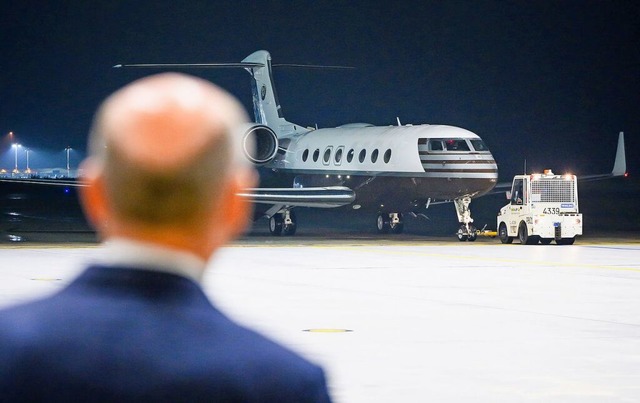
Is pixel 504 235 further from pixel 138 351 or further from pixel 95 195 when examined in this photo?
pixel 138 351

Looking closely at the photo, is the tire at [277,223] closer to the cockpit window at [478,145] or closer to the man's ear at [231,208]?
the cockpit window at [478,145]

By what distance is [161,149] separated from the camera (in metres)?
1.82

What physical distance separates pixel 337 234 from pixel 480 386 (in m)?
29.2

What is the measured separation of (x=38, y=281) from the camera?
17844 mm

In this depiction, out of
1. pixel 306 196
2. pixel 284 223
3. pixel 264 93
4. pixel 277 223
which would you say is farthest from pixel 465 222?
pixel 264 93

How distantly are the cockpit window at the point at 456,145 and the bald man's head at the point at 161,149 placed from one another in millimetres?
31097

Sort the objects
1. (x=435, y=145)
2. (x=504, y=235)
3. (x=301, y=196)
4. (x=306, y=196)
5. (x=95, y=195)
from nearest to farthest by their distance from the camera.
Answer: (x=95, y=195), (x=504, y=235), (x=435, y=145), (x=301, y=196), (x=306, y=196)

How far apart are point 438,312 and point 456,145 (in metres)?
19.5

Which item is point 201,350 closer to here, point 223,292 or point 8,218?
point 223,292

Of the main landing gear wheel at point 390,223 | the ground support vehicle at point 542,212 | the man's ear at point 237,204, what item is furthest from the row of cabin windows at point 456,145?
the man's ear at point 237,204

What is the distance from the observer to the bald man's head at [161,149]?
1823 mm

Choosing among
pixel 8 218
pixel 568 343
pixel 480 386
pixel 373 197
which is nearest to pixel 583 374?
pixel 480 386

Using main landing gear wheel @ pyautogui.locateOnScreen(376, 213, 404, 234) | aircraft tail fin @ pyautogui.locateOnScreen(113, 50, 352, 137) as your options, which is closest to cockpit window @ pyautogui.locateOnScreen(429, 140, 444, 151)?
main landing gear wheel @ pyautogui.locateOnScreen(376, 213, 404, 234)

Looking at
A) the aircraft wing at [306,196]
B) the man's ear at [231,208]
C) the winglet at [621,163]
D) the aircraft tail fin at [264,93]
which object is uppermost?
the aircraft tail fin at [264,93]
